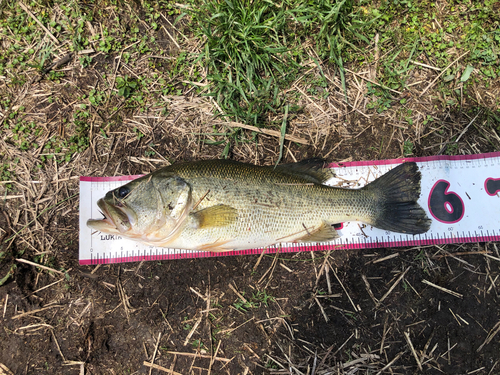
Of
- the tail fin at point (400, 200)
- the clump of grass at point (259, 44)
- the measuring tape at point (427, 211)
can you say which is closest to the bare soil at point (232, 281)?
the measuring tape at point (427, 211)

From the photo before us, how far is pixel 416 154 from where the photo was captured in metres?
3.54

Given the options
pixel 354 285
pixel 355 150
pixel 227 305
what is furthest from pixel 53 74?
pixel 354 285

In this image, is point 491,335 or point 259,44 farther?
point 259,44

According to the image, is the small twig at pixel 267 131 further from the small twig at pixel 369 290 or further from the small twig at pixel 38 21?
the small twig at pixel 38 21

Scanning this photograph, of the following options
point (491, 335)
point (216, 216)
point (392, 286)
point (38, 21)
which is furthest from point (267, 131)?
point (491, 335)

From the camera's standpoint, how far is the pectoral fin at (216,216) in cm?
278

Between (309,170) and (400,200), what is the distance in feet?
3.58

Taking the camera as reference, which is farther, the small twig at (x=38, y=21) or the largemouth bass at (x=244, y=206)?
the small twig at (x=38, y=21)

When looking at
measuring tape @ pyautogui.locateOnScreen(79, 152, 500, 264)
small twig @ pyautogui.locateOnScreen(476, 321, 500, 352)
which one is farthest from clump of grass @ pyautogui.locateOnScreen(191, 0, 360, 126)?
small twig @ pyautogui.locateOnScreen(476, 321, 500, 352)

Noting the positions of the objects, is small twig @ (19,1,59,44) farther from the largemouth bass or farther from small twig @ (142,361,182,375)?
small twig @ (142,361,182,375)

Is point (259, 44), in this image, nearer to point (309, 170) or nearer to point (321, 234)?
point (309, 170)

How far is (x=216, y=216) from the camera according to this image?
281 cm

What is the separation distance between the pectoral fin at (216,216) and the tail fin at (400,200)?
Answer: 1582mm

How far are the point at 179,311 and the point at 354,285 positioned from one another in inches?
85.2
